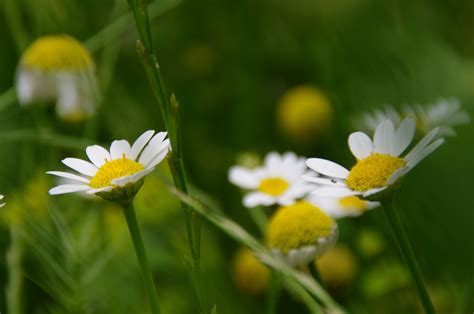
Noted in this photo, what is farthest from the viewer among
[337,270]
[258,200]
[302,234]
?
[337,270]

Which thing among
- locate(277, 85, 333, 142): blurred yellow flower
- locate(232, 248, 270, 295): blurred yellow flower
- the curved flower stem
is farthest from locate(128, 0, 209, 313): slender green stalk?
locate(277, 85, 333, 142): blurred yellow flower

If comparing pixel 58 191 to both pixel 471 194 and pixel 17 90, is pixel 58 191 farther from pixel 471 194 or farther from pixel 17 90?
pixel 17 90

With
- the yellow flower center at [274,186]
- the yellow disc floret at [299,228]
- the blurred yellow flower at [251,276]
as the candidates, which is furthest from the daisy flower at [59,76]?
the yellow disc floret at [299,228]

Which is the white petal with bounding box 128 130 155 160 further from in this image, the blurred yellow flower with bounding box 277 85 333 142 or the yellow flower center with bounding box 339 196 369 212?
the blurred yellow flower with bounding box 277 85 333 142

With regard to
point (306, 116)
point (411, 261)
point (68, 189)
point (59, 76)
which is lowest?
point (411, 261)

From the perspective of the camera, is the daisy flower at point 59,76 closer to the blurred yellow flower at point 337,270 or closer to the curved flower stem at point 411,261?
the blurred yellow flower at point 337,270

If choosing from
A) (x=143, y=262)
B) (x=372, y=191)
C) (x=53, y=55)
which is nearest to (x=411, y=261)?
(x=372, y=191)

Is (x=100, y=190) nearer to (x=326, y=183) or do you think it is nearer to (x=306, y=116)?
(x=326, y=183)
